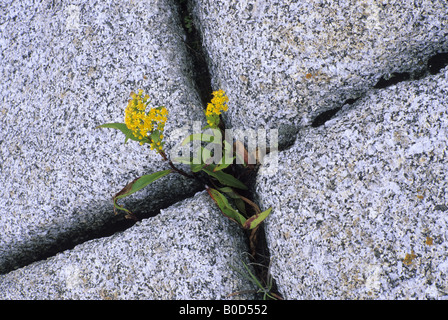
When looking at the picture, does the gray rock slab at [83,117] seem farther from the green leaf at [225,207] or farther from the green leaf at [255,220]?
the green leaf at [255,220]

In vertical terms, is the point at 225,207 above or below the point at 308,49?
below

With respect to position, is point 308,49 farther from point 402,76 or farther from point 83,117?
point 83,117

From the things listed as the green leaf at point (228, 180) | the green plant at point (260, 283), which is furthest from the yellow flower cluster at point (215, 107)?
the green plant at point (260, 283)

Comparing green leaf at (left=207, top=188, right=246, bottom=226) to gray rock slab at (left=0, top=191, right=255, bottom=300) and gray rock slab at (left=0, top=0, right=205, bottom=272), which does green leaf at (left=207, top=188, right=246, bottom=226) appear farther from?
gray rock slab at (left=0, top=0, right=205, bottom=272)

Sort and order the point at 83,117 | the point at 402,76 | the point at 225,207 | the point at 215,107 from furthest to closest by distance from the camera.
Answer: the point at 83,117 → the point at 225,207 → the point at 402,76 → the point at 215,107

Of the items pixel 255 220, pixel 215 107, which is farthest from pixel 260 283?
pixel 215 107

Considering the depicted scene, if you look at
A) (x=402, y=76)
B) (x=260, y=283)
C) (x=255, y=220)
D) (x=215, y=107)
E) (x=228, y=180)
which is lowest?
(x=260, y=283)

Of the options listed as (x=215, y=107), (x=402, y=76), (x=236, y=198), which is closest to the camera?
(x=215, y=107)

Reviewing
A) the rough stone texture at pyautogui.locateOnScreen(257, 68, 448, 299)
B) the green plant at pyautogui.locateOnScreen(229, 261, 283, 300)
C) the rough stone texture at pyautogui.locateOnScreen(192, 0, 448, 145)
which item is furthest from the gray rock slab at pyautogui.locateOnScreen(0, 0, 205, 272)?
the rough stone texture at pyautogui.locateOnScreen(257, 68, 448, 299)
